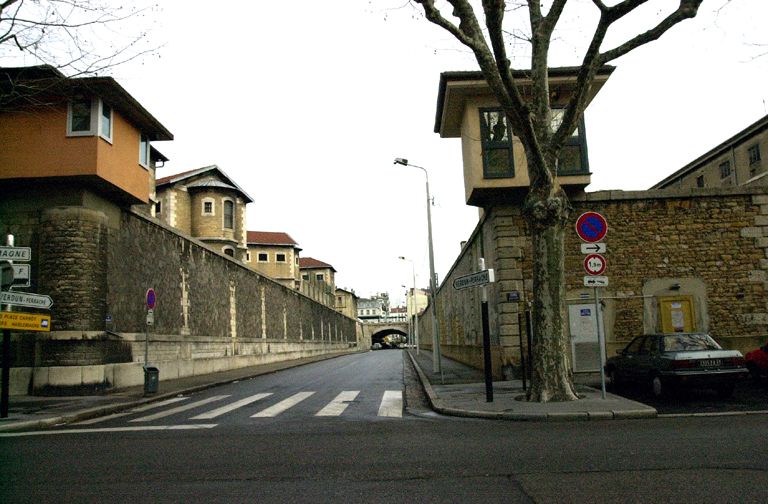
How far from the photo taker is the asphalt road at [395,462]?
16.2 ft

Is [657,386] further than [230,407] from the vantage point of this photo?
No

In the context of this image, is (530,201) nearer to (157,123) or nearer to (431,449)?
(431,449)

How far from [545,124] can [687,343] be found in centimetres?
528

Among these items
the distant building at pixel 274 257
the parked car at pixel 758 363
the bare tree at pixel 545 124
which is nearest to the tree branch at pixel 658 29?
the bare tree at pixel 545 124

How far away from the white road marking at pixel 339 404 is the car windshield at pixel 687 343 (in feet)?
21.6

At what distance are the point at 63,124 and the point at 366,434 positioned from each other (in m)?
13.2

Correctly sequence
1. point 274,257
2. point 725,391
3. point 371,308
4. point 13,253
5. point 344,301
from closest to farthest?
point 13,253 < point 725,391 < point 274,257 < point 344,301 < point 371,308

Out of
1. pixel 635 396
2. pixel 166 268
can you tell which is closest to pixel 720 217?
pixel 635 396

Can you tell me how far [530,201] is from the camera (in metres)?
11.4

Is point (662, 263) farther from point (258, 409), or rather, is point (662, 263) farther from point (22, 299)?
point (22, 299)

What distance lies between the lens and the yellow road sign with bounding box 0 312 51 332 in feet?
34.9

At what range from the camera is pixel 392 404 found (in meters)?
12.4

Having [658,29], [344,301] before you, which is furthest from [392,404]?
[344,301]

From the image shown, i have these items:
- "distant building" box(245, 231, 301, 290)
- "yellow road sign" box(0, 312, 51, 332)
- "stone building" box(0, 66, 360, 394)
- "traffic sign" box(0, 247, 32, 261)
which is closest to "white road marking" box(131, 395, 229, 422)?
"stone building" box(0, 66, 360, 394)
